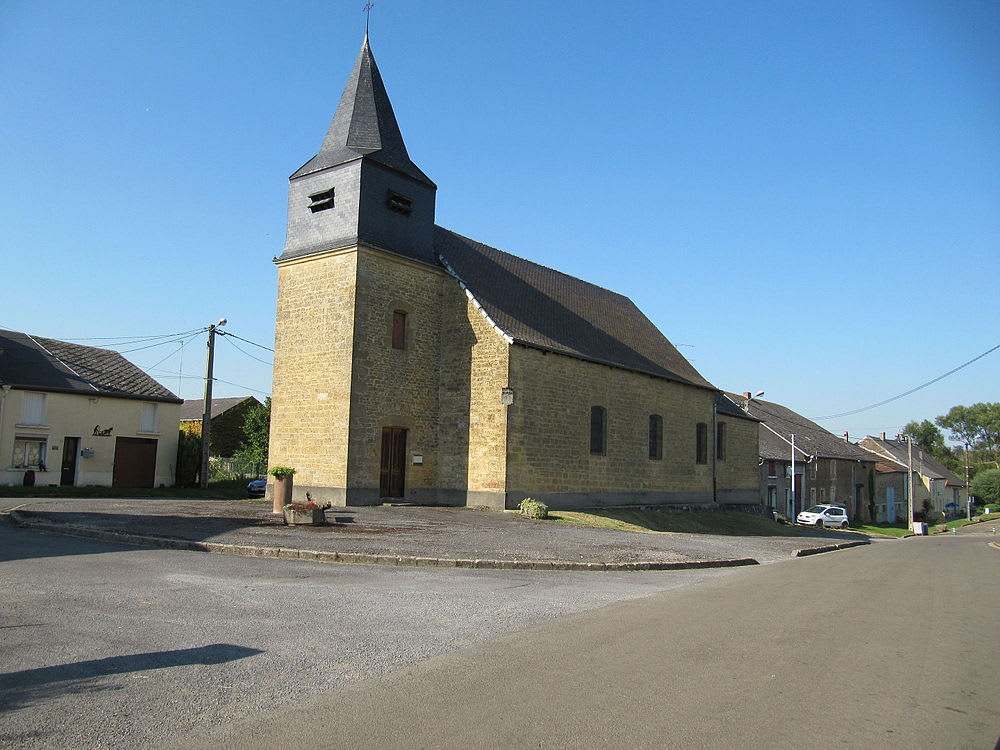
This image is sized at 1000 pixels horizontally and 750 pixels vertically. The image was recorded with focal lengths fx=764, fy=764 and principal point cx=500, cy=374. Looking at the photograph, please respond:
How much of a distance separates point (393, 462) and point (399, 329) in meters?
3.83

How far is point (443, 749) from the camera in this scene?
387 centimetres

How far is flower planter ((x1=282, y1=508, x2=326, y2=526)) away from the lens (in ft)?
48.0

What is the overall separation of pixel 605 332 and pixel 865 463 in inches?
1424

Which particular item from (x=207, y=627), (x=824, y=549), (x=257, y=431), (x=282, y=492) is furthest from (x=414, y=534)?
(x=257, y=431)

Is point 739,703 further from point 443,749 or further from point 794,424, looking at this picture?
point 794,424

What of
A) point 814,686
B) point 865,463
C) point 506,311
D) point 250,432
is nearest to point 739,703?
point 814,686

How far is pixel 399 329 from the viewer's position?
22.1 metres

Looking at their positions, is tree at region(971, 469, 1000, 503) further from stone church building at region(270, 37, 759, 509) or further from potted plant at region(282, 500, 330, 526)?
potted plant at region(282, 500, 330, 526)

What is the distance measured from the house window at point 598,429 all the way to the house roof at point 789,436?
1879 cm

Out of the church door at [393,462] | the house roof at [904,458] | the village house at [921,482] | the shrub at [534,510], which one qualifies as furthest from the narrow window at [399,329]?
the house roof at [904,458]

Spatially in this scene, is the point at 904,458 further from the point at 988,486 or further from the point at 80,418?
the point at 80,418

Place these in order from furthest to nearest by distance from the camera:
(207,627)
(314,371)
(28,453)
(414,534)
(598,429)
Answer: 1. (28,453)
2. (598,429)
3. (314,371)
4. (414,534)
5. (207,627)

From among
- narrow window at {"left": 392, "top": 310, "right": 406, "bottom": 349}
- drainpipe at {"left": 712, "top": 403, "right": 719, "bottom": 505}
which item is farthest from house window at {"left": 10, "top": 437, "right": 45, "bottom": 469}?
drainpipe at {"left": 712, "top": 403, "right": 719, "bottom": 505}

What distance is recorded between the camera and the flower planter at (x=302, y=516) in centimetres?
1463
